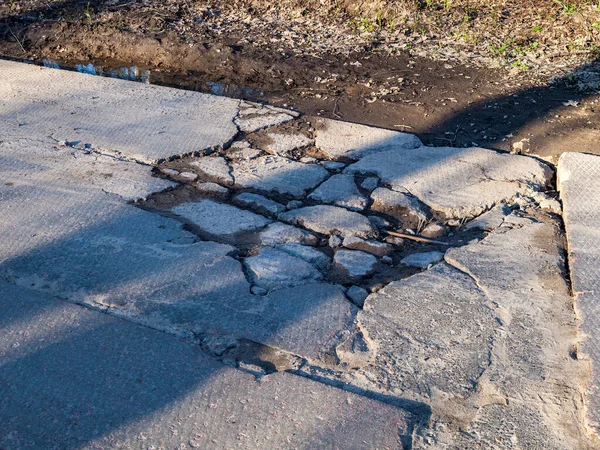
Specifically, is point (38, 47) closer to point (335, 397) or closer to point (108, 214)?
point (108, 214)

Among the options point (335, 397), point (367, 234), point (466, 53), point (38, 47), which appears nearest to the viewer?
point (335, 397)

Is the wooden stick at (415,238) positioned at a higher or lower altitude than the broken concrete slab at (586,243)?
lower

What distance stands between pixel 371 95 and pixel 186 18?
7.10 feet

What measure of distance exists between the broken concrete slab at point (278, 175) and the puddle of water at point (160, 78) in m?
1.19

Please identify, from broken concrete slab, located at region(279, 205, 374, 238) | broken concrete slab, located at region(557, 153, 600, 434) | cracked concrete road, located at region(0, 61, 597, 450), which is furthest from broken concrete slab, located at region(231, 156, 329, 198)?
broken concrete slab, located at region(557, 153, 600, 434)

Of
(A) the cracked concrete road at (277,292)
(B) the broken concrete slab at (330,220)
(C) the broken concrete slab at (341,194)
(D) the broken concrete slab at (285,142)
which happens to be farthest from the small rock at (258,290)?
(D) the broken concrete slab at (285,142)

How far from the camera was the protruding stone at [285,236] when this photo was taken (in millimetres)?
2760

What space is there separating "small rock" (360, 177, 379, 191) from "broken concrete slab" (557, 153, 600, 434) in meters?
0.87

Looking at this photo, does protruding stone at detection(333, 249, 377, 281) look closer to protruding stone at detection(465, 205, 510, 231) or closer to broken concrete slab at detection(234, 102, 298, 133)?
protruding stone at detection(465, 205, 510, 231)

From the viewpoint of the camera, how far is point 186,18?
571 centimetres

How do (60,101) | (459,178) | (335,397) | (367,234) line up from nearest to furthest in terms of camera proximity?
(335,397) < (367,234) < (459,178) < (60,101)

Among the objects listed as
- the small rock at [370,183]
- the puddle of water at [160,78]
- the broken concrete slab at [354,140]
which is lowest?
the puddle of water at [160,78]

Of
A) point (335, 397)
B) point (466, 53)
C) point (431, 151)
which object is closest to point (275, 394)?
point (335, 397)

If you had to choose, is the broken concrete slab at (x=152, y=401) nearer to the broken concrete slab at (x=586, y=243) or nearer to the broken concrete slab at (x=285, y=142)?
the broken concrete slab at (x=586, y=243)
